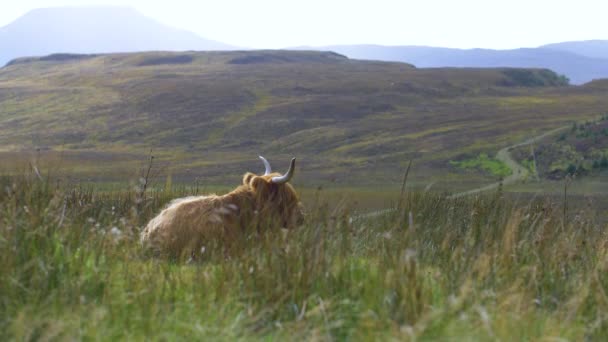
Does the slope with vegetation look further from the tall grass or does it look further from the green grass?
the tall grass

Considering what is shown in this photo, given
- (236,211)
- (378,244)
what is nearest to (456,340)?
(378,244)

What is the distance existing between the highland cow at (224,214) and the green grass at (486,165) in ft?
76.8

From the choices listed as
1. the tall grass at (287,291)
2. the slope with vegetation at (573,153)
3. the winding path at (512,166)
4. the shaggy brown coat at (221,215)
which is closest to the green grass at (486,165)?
the winding path at (512,166)

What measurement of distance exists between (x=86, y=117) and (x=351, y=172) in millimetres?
→ 29086

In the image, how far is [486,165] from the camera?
34.7 meters

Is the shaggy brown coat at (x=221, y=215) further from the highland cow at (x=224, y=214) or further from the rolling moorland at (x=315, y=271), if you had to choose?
the rolling moorland at (x=315, y=271)

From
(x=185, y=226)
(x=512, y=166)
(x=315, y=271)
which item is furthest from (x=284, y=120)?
(x=315, y=271)

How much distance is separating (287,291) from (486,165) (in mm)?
30476

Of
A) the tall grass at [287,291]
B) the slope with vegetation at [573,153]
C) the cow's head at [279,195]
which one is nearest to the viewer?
the tall grass at [287,291]

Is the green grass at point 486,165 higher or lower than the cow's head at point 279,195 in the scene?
lower

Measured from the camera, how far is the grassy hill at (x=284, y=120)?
125ft

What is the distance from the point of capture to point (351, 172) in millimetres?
34094

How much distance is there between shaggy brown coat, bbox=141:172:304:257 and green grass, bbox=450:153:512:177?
2342cm

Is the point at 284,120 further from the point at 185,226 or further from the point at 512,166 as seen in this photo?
the point at 185,226
